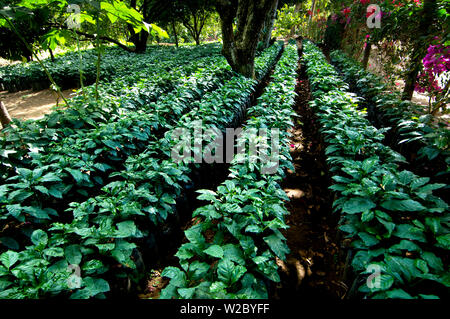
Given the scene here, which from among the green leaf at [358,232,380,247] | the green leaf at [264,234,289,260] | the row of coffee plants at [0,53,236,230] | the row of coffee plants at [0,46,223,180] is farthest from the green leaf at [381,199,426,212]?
the row of coffee plants at [0,46,223,180]

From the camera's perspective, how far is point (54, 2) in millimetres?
2416

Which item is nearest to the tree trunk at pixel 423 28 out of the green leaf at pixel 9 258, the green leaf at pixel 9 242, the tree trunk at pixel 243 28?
the tree trunk at pixel 243 28

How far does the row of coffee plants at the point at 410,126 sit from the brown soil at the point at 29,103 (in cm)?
993

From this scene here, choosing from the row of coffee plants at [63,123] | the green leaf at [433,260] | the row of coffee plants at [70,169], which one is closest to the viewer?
the green leaf at [433,260]

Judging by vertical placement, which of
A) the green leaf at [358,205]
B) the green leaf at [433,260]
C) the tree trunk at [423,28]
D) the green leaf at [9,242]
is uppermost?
the tree trunk at [423,28]

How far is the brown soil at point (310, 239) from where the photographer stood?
2.09 metres

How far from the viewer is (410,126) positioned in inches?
120

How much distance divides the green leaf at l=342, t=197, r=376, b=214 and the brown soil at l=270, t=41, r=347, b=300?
0.87 meters

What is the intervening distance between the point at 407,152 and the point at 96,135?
449cm

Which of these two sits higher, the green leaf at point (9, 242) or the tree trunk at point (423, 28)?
the tree trunk at point (423, 28)

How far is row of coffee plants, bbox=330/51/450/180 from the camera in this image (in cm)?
239

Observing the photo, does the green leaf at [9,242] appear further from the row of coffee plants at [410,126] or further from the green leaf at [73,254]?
the row of coffee plants at [410,126]

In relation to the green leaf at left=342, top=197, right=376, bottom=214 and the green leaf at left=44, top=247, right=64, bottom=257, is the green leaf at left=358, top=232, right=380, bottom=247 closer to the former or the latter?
the green leaf at left=342, top=197, right=376, bottom=214
